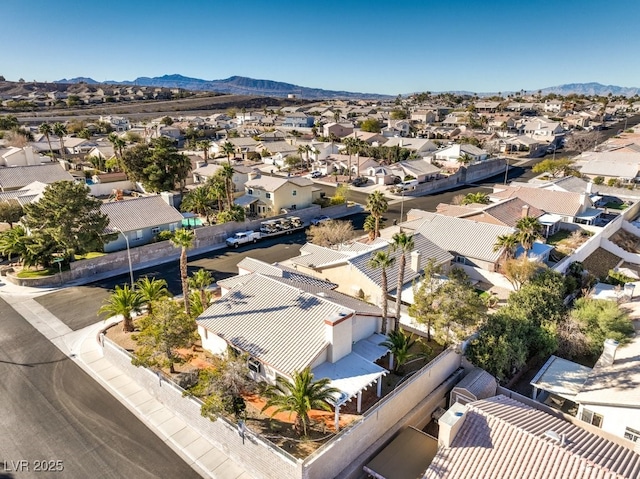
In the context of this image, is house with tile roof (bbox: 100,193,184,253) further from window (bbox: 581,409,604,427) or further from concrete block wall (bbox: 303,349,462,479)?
window (bbox: 581,409,604,427)

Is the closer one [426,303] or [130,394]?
[130,394]

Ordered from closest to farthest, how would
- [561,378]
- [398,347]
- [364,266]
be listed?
[398,347] < [561,378] < [364,266]

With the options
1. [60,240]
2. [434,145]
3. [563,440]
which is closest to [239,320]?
[563,440]

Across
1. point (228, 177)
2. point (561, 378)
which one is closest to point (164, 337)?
point (561, 378)

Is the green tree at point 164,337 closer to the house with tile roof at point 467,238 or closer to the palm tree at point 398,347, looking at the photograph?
the palm tree at point 398,347

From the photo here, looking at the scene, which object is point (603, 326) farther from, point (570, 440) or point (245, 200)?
point (245, 200)

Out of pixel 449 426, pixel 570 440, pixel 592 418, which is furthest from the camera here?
pixel 592 418

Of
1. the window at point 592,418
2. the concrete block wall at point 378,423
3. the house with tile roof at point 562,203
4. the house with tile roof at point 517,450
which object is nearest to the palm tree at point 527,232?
the house with tile roof at point 562,203
